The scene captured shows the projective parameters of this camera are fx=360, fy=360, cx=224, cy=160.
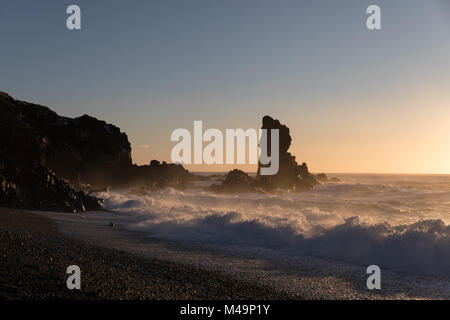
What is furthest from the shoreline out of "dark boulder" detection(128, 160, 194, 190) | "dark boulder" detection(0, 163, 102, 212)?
"dark boulder" detection(128, 160, 194, 190)

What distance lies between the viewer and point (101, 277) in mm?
9055

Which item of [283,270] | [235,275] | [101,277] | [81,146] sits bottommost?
[283,270]

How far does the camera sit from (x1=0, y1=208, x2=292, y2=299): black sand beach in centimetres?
781

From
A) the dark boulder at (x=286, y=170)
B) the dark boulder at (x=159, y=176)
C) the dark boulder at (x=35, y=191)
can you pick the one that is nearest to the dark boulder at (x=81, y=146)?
the dark boulder at (x=159, y=176)

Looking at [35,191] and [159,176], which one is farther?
[159,176]

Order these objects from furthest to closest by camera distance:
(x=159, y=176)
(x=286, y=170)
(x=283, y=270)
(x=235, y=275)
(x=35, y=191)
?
(x=286, y=170) → (x=159, y=176) → (x=35, y=191) → (x=283, y=270) → (x=235, y=275)

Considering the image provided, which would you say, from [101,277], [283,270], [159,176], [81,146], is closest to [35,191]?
[101,277]

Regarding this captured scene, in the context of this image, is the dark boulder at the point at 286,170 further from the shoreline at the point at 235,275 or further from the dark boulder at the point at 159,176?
the shoreline at the point at 235,275

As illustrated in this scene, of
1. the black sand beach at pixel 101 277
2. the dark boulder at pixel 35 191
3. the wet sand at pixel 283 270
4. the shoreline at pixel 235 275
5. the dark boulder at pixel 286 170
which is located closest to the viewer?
the black sand beach at pixel 101 277

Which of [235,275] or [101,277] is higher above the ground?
[101,277]

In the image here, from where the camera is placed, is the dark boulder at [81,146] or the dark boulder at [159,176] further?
the dark boulder at [159,176]

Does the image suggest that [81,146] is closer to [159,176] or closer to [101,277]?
[159,176]

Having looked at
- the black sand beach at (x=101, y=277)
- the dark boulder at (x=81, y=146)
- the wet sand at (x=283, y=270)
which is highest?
the dark boulder at (x=81, y=146)

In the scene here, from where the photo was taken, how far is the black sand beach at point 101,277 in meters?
7.81
